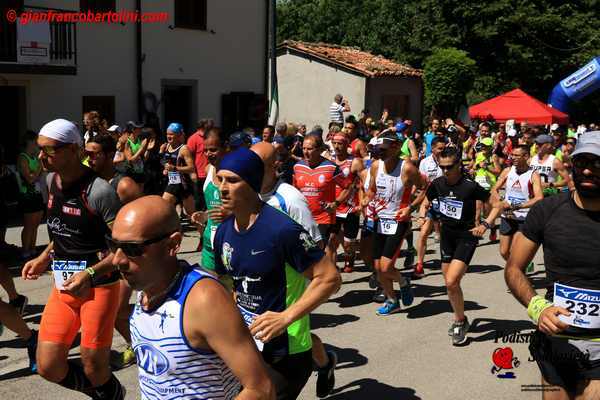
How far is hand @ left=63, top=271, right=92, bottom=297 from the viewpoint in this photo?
4328mm

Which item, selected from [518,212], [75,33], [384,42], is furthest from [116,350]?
[384,42]

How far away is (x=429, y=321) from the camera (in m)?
7.84

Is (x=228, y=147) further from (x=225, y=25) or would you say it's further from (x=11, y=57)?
(x=225, y=25)

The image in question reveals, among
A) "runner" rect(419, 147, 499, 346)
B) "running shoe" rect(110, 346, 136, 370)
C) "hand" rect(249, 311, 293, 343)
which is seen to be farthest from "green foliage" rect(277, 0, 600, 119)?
"hand" rect(249, 311, 293, 343)

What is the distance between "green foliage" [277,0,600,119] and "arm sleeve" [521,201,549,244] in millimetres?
31190

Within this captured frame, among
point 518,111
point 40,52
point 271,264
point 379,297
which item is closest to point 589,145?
point 271,264

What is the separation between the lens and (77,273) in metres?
4.54

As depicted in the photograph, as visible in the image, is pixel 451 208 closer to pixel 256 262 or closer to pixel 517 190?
A: pixel 517 190

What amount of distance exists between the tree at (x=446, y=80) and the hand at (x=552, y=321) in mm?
27266

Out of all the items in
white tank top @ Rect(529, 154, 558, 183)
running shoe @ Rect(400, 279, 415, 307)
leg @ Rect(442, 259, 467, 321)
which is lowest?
running shoe @ Rect(400, 279, 415, 307)

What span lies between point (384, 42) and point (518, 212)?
105ft

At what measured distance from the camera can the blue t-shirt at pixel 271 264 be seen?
12.8ft

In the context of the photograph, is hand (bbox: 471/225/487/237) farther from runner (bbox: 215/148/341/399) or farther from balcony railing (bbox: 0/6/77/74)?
balcony railing (bbox: 0/6/77/74)

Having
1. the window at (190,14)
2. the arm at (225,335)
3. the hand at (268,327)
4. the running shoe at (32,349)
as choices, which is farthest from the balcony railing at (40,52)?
the arm at (225,335)
